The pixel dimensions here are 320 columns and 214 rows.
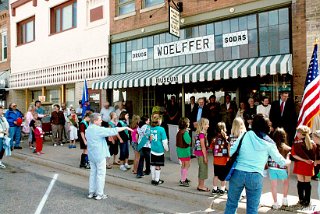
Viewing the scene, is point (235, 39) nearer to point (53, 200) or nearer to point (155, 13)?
point (155, 13)

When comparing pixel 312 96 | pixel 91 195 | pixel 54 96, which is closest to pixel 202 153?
Result: pixel 91 195

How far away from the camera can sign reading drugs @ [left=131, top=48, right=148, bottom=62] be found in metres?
14.5

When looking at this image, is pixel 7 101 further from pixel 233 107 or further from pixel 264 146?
pixel 264 146

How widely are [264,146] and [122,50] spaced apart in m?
11.8

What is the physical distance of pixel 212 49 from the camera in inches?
477

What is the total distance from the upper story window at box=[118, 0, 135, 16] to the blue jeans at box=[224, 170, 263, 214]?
11908 millimetres

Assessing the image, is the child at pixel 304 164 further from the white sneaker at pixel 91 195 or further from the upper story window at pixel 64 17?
the upper story window at pixel 64 17

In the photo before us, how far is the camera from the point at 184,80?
11.6 m

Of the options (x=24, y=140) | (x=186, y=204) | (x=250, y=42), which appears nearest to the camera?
(x=186, y=204)

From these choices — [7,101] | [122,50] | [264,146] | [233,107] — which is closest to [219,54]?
[233,107]

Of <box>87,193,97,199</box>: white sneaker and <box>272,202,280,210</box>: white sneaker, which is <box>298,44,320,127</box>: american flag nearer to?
<box>272,202,280,210</box>: white sneaker

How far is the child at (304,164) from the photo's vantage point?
586cm

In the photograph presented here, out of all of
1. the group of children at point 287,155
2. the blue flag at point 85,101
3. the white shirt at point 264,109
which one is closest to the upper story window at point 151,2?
the blue flag at point 85,101

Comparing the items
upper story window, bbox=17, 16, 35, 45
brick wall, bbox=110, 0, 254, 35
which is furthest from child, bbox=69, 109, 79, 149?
upper story window, bbox=17, 16, 35, 45
